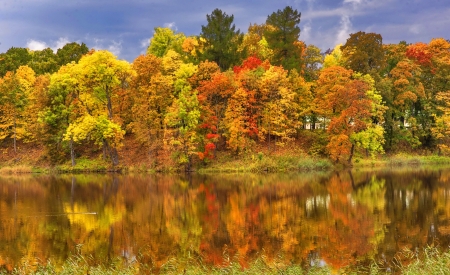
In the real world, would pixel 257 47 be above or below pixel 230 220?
above

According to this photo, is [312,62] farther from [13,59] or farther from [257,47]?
[13,59]

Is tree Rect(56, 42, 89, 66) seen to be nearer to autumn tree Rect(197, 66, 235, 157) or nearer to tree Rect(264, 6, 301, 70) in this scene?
autumn tree Rect(197, 66, 235, 157)

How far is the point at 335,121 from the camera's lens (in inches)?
1964

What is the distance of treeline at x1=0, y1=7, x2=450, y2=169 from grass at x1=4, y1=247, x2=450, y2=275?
33.0 meters

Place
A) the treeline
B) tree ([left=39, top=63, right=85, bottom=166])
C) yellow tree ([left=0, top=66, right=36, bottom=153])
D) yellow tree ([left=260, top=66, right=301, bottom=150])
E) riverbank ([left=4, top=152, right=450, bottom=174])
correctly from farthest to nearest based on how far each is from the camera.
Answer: yellow tree ([left=0, top=66, right=36, bottom=153]) < tree ([left=39, top=63, right=85, bottom=166]) < yellow tree ([left=260, top=66, right=301, bottom=150]) < the treeline < riverbank ([left=4, top=152, right=450, bottom=174])

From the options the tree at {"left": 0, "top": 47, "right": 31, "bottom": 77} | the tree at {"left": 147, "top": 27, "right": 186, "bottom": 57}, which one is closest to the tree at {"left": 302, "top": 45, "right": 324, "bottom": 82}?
the tree at {"left": 147, "top": 27, "right": 186, "bottom": 57}

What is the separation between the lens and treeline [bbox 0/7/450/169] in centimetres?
5016

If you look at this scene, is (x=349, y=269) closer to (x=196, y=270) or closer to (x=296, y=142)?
(x=196, y=270)

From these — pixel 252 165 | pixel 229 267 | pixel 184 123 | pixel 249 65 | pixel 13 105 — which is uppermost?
pixel 249 65

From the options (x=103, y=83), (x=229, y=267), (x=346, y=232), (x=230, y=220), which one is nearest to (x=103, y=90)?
(x=103, y=83)

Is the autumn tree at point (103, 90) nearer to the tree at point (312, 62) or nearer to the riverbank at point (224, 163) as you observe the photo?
the riverbank at point (224, 163)

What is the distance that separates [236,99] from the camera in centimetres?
5059

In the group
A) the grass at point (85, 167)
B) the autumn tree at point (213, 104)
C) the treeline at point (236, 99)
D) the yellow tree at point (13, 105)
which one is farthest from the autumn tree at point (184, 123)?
the yellow tree at point (13, 105)

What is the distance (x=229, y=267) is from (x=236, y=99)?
3758 centimetres
